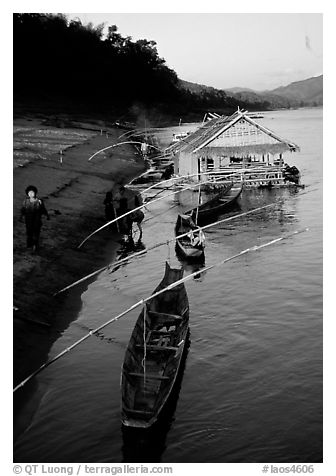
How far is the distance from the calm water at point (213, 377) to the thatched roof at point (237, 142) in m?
14.8

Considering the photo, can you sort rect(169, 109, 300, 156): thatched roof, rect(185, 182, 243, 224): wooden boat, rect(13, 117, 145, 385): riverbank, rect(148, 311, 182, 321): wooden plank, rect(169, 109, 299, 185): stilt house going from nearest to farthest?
rect(148, 311, 182, 321): wooden plank < rect(13, 117, 145, 385): riverbank < rect(185, 182, 243, 224): wooden boat < rect(169, 109, 300, 156): thatched roof < rect(169, 109, 299, 185): stilt house

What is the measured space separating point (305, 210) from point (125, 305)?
18458mm

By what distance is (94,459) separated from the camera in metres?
10.9

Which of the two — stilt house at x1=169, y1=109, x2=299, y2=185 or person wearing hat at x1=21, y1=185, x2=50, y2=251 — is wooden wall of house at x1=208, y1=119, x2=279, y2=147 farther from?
person wearing hat at x1=21, y1=185, x2=50, y2=251

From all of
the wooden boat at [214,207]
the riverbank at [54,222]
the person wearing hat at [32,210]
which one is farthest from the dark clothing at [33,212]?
the wooden boat at [214,207]

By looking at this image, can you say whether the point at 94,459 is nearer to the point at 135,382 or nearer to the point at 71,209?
the point at 135,382

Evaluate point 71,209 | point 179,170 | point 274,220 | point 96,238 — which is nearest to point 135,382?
point 96,238

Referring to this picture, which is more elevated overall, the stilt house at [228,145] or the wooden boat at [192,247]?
the stilt house at [228,145]

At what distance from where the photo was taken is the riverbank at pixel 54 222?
635 inches

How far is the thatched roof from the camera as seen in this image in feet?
125

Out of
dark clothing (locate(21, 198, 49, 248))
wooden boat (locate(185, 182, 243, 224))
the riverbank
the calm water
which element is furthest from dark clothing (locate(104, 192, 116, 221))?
dark clothing (locate(21, 198, 49, 248))

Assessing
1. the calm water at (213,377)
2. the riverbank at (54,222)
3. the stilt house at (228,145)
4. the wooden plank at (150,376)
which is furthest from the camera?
the stilt house at (228,145)

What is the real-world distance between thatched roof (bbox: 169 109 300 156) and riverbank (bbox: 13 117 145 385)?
7033mm

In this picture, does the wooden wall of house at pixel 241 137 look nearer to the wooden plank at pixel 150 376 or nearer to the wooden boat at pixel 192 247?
the wooden boat at pixel 192 247
